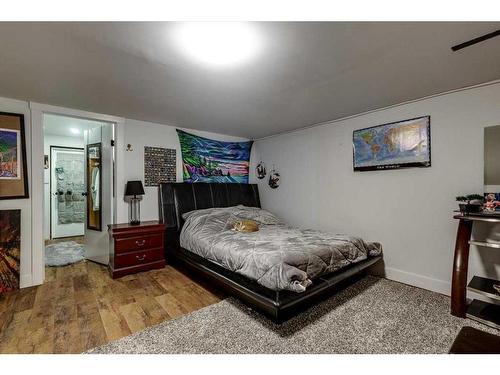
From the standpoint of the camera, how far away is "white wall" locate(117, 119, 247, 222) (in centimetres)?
341

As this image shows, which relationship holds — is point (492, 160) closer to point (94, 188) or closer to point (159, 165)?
point (159, 165)

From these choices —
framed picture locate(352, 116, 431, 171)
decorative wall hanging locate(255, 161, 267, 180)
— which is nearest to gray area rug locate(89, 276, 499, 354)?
framed picture locate(352, 116, 431, 171)

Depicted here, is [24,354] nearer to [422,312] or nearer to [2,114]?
[2,114]

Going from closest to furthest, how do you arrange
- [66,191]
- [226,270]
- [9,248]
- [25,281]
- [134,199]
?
[226,270], [9,248], [25,281], [134,199], [66,191]

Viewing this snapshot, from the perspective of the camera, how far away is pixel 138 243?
3.13m

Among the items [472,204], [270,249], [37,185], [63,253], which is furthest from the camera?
[63,253]

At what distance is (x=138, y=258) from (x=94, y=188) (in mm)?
1512

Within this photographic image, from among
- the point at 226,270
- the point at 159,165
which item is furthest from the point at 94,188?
the point at 226,270

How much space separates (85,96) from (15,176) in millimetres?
1273

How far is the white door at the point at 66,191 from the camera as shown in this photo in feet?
16.9

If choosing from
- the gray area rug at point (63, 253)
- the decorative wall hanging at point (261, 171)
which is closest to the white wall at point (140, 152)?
the gray area rug at point (63, 253)

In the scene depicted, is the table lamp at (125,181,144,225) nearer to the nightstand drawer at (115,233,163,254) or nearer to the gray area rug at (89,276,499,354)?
the nightstand drawer at (115,233,163,254)

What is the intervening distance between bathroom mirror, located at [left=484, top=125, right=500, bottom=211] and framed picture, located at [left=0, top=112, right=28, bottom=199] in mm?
5044
